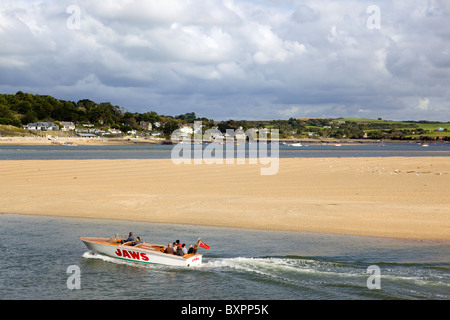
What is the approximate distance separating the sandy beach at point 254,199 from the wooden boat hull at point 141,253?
24.7 feet

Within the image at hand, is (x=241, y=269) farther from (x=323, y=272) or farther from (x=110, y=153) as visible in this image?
(x=110, y=153)

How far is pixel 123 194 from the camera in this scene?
3597cm

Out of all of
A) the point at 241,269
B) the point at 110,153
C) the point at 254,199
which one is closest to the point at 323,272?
the point at 241,269

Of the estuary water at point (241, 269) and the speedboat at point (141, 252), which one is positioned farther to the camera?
the speedboat at point (141, 252)

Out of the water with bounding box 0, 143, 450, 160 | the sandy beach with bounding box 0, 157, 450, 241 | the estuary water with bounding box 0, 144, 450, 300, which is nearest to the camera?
the estuary water with bounding box 0, 144, 450, 300

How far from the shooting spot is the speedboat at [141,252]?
18953 mm

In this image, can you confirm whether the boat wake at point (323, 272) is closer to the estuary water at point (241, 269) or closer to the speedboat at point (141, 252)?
the estuary water at point (241, 269)

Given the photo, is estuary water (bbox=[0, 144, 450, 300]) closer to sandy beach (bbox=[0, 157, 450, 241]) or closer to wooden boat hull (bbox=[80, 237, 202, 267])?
wooden boat hull (bbox=[80, 237, 202, 267])

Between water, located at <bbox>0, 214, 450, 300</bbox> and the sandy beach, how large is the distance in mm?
2674

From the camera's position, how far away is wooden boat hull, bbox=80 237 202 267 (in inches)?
746

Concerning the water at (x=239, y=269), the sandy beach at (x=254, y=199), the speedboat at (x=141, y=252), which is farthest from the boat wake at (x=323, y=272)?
the sandy beach at (x=254, y=199)

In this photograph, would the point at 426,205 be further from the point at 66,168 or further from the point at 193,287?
the point at 66,168

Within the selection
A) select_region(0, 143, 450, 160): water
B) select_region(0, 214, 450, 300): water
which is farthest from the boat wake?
select_region(0, 143, 450, 160): water

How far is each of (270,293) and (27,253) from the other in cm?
1162
